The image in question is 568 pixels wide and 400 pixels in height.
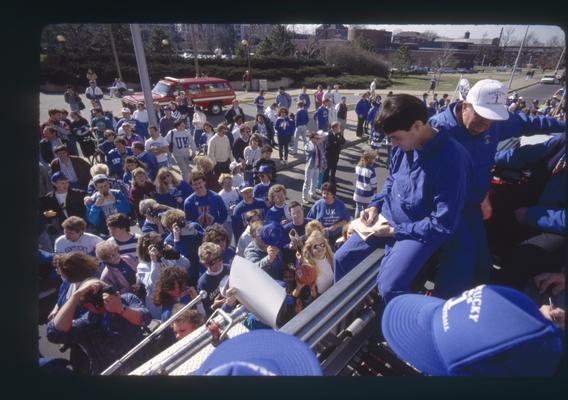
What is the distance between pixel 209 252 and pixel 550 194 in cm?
213

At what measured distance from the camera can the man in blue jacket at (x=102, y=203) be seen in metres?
3.97

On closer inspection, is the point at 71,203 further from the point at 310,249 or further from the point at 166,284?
the point at 310,249

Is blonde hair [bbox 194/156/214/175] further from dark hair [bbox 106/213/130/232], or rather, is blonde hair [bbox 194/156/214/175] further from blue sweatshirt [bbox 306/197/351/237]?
blue sweatshirt [bbox 306/197/351/237]

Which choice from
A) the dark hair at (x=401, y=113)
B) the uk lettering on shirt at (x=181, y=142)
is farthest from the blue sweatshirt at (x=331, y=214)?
the uk lettering on shirt at (x=181, y=142)

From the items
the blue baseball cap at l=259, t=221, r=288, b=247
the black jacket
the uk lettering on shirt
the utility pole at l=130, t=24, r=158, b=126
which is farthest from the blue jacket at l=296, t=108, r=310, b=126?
the blue baseball cap at l=259, t=221, r=288, b=247

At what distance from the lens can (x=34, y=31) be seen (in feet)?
3.13

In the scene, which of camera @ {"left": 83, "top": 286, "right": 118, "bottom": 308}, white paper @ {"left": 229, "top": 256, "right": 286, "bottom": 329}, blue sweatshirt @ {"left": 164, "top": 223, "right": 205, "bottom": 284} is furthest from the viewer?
blue sweatshirt @ {"left": 164, "top": 223, "right": 205, "bottom": 284}

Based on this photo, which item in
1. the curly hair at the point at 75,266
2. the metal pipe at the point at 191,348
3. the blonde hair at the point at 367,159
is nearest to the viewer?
the metal pipe at the point at 191,348

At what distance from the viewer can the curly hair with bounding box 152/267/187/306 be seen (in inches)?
93.1

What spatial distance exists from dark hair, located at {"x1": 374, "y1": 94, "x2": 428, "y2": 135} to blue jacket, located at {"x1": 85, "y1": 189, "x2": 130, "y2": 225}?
3623mm

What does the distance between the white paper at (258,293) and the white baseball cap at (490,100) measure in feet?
3.94

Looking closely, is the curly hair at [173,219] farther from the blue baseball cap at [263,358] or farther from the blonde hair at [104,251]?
the blue baseball cap at [263,358]
